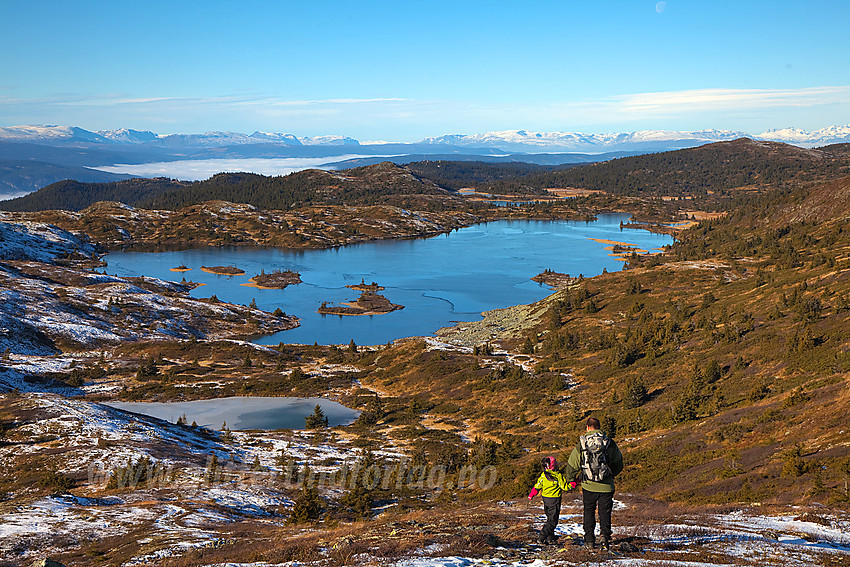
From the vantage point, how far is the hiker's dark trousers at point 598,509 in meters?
14.1

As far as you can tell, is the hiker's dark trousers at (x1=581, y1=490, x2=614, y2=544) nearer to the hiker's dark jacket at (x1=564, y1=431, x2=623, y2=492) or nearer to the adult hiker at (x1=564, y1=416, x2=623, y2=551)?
the adult hiker at (x1=564, y1=416, x2=623, y2=551)

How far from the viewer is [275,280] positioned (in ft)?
495

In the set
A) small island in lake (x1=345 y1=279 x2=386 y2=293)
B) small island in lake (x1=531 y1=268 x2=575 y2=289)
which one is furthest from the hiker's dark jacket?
small island in lake (x1=531 y1=268 x2=575 y2=289)

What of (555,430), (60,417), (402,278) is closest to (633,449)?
(555,430)

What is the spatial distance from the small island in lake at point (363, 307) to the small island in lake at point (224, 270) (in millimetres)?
47101

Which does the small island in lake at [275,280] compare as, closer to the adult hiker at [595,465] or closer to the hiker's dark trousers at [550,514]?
the hiker's dark trousers at [550,514]

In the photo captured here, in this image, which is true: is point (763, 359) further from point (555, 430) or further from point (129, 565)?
point (129, 565)

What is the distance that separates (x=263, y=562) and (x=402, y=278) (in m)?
139

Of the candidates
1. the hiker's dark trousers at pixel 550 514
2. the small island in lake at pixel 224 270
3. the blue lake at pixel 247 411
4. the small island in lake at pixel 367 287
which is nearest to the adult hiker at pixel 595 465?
the hiker's dark trousers at pixel 550 514

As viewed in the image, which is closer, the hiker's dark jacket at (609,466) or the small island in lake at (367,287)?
the hiker's dark jacket at (609,466)

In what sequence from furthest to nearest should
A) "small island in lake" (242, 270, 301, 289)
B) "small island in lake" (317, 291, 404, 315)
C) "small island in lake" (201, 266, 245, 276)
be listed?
"small island in lake" (201, 266, 245, 276) < "small island in lake" (242, 270, 301, 289) < "small island in lake" (317, 291, 404, 315)

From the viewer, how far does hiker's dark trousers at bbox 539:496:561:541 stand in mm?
15031

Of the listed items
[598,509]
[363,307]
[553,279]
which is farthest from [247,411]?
[553,279]

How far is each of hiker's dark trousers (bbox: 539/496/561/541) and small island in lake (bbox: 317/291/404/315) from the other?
103861 millimetres
